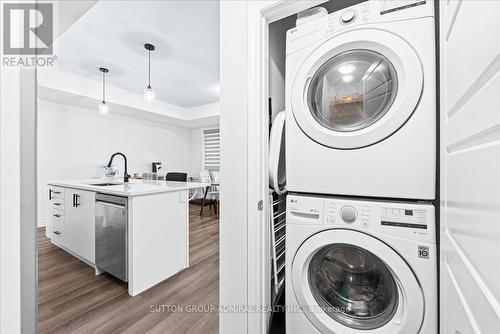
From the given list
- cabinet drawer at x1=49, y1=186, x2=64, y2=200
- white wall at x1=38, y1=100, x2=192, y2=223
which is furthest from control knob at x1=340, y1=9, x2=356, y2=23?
white wall at x1=38, y1=100, x2=192, y2=223

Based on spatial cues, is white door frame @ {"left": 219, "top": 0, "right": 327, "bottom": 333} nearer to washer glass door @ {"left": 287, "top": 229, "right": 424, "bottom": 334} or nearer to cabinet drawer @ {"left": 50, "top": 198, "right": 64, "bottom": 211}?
washer glass door @ {"left": 287, "top": 229, "right": 424, "bottom": 334}

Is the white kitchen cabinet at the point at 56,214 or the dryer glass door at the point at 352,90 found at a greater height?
the dryer glass door at the point at 352,90

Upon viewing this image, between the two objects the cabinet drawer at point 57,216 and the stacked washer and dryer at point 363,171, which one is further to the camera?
the cabinet drawer at point 57,216

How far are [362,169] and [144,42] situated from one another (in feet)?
9.07

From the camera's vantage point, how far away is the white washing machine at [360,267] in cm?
81

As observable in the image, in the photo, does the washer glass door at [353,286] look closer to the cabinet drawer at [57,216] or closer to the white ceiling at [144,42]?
the white ceiling at [144,42]

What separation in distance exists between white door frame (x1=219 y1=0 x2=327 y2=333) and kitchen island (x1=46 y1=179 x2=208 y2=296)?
3.13ft

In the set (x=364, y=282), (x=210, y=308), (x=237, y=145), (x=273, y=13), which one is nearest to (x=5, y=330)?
(x=237, y=145)

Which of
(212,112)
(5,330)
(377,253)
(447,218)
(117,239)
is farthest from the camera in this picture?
(212,112)

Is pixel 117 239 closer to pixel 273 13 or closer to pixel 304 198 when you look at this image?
pixel 304 198

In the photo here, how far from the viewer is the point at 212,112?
5020mm

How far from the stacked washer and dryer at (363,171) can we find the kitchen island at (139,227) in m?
1.28

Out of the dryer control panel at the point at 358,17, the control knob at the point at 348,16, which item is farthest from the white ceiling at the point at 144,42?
the control knob at the point at 348,16

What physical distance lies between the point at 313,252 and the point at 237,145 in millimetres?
641
